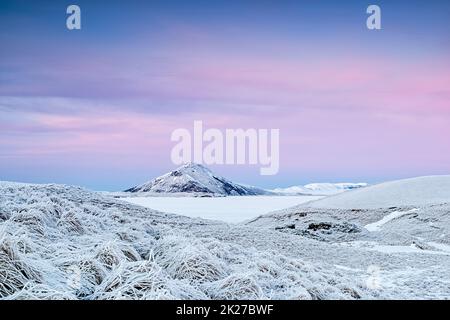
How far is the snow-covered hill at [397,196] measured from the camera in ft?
50.1

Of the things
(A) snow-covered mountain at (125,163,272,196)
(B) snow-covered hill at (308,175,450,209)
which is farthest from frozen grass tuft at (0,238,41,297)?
(B) snow-covered hill at (308,175,450,209)

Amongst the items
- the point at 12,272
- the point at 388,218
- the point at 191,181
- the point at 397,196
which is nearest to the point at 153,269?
the point at 12,272

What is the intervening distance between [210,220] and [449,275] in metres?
5.91

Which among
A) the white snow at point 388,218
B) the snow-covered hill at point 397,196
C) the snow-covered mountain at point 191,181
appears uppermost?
the snow-covered mountain at point 191,181

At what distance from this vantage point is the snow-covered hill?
15.3m

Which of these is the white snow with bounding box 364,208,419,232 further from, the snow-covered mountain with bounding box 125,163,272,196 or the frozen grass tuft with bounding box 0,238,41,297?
the frozen grass tuft with bounding box 0,238,41,297

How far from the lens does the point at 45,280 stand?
2.97 metres

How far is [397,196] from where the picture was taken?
1612 cm

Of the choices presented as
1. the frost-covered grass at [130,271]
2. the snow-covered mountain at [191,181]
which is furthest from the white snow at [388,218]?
the snow-covered mountain at [191,181]

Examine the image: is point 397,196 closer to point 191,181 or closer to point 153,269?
point 191,181

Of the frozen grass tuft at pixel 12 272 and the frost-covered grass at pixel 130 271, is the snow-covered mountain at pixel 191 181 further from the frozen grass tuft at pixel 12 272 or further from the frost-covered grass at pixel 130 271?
the frozen grass tuft at pixel 12 272

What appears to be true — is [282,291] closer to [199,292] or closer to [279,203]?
[199,292]

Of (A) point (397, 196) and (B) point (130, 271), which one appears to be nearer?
(B) point (130, 271)

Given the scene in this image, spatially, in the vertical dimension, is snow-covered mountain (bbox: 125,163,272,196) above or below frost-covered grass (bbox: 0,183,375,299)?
above
